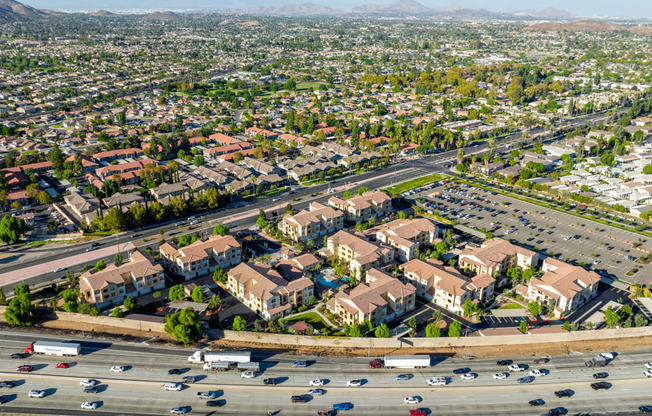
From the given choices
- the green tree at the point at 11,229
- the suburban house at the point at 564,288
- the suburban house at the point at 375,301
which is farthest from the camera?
the green tree at the point at 11,229

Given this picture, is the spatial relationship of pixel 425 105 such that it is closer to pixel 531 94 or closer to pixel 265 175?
pixel 531 94

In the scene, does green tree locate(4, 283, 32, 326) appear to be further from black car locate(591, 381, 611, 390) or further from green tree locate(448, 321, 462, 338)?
black car locate(591, 381, 611, 390)

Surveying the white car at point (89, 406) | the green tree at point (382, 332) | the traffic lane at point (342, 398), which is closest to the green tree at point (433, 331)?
the green tree at point (382, 332)

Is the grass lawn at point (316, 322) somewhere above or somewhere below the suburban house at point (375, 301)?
below

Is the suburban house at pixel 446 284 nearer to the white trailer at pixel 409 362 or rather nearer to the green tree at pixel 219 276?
the white trailer at pixel 409 362

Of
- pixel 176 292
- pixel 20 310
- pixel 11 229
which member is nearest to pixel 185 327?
pixel 176 292

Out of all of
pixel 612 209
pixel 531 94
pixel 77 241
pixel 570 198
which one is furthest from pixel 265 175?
pixel 531 94
